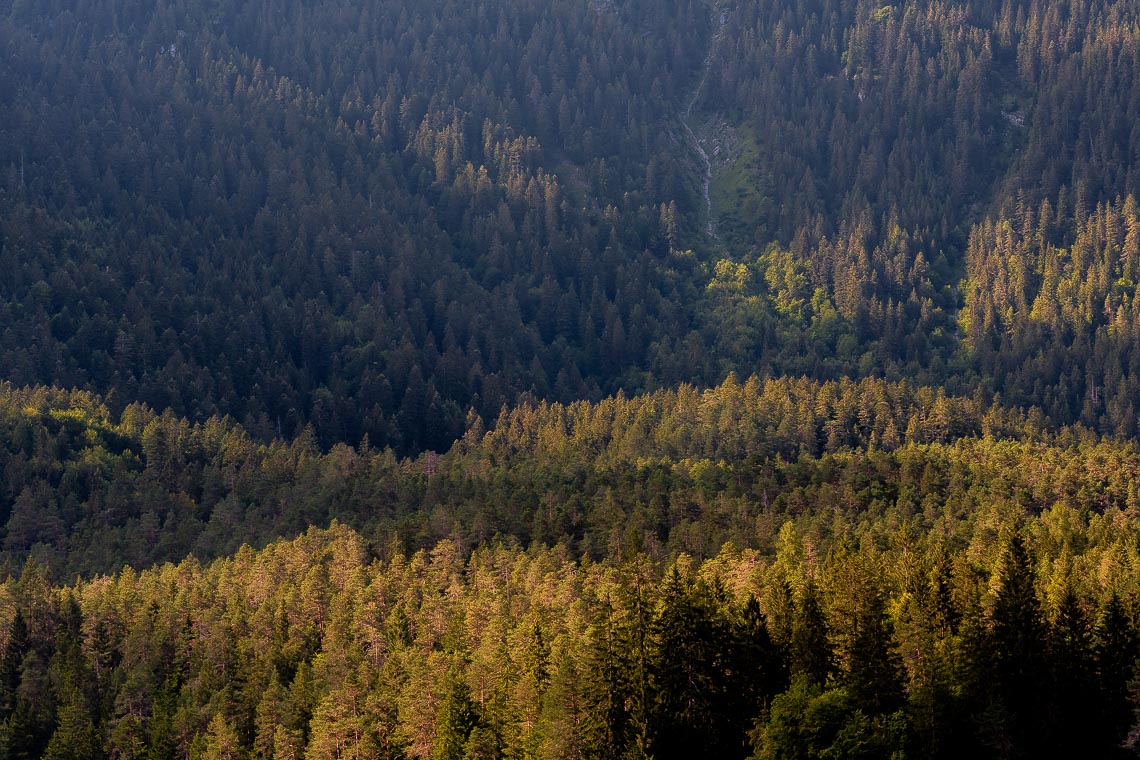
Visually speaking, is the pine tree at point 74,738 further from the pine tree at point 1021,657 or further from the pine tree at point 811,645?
the pine tree at point 1021,657

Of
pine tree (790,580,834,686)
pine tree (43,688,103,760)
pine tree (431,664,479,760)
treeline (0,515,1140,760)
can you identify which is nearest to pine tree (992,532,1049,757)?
treeline (0,515,1140,760)

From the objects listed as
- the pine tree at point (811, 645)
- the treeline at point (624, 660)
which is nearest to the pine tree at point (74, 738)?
the treeline at point (624, 660)

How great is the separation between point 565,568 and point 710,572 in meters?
13.4

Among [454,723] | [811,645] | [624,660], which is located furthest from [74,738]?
[811,645]

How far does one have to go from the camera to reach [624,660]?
302ft

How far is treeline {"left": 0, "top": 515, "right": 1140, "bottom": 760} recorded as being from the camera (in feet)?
297

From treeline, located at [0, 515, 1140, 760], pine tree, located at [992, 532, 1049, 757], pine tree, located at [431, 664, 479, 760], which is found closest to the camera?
treeline, located at [0, 515, 1140, 760]

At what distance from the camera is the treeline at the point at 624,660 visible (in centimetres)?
9050

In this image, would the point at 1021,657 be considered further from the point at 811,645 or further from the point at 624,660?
the point at 624,660

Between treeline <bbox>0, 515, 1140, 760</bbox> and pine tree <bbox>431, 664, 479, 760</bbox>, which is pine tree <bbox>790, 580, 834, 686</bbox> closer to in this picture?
treeline <bbox>0, 515, 1140, 760</bbox>

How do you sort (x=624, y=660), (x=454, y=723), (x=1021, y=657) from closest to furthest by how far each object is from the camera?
(x=624, y=660) < (x=1021, y=657) < (x=454, y=723)

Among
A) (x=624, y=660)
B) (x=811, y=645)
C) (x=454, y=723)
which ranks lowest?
(x=454, y=723)

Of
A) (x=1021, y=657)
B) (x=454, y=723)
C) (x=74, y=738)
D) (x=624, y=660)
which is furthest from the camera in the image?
(x=74, y=738)

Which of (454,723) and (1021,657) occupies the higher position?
(1021,657)
